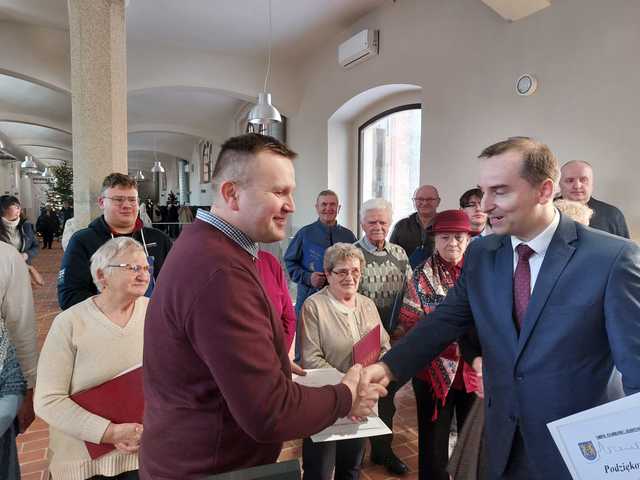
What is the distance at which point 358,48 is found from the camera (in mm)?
5480

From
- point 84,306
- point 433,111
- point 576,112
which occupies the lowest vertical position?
point 84,306

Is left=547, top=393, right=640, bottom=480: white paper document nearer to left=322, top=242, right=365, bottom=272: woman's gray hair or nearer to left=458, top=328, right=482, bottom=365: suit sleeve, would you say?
left=458, top=328, right=482, bottom=365: suit sleeve

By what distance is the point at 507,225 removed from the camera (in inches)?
50.5

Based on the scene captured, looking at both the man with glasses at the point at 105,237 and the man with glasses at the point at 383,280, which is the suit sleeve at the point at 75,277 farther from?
the man with glasses at the point at 383,280

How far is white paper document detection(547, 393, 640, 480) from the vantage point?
891 millimetres

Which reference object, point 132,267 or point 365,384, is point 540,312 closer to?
point 365,384

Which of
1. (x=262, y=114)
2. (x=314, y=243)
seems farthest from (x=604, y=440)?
(x=262, y=114)

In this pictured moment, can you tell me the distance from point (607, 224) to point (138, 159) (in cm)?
2341

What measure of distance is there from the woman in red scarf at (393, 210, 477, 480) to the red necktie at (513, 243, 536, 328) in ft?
2.75

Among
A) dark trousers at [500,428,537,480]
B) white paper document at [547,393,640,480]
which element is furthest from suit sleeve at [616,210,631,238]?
white paper document at [547,393,640,480]

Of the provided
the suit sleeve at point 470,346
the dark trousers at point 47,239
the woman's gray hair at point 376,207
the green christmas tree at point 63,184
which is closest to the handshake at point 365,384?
the suit sleeve at point 470,346

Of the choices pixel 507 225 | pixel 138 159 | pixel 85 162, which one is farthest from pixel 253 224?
pixel 138 159

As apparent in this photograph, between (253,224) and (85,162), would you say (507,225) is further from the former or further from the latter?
(85,162)

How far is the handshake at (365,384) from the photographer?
4.16 ft
